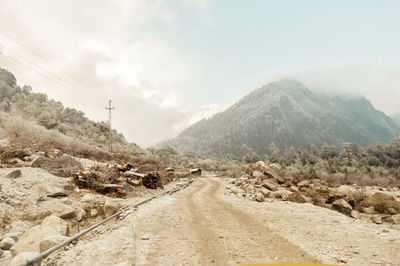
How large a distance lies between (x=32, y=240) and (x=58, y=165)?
12922 millimetres

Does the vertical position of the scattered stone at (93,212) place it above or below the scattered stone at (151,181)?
below

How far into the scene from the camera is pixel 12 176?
38.5 ft

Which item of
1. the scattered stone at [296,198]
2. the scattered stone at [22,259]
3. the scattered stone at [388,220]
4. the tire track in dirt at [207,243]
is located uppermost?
the scattered stone at [22,259]

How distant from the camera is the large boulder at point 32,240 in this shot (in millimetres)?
5538

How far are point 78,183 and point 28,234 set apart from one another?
8235 millimetres

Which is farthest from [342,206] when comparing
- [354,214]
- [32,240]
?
[32,240]

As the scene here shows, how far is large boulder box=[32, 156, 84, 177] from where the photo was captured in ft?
50.4

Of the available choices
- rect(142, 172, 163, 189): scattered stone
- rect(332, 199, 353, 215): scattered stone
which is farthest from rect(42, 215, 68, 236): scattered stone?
rect(332, 199, 353, 215): scattered stone

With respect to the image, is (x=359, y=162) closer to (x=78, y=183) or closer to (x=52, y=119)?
(x=78, y=183)

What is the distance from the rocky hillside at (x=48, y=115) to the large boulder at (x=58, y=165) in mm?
57147

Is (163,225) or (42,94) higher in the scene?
(42,94)

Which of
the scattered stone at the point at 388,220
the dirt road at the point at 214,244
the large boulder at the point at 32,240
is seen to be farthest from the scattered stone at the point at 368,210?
the large boulder at the point at 32,240

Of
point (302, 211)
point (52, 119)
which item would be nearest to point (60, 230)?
point (302, 211)

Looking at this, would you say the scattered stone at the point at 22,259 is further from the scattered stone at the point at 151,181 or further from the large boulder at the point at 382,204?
the large boulder at the point at 382,204
